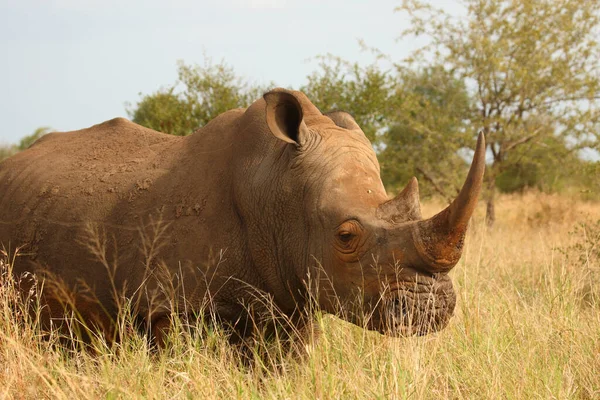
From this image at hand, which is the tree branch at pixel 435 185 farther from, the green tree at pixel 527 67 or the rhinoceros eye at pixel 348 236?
the rhinoceros eye at pixel 348 236

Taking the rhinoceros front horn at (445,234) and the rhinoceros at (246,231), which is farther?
the rhinoceros at (246,231)

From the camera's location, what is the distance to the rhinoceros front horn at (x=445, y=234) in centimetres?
403

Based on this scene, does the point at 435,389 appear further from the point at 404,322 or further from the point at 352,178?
the point at 352,178

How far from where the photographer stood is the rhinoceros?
419 cm

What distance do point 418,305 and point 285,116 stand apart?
1.61m

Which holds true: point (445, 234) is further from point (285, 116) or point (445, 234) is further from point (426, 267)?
point (285, 116)

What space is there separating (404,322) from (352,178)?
943 mm

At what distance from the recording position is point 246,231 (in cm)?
497

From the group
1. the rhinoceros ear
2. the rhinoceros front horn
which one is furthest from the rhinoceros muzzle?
the rhinoceros ear

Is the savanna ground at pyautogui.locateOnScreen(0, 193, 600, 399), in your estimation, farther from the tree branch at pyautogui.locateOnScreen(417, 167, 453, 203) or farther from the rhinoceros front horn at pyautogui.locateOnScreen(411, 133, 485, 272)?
the tree branch at pyautogui.locateOnScreen(417, 167, 453, 203)

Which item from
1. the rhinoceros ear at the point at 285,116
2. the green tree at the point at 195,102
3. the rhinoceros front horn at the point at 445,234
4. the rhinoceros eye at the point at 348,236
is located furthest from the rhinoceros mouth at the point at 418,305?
the green tree at the point at 195,102

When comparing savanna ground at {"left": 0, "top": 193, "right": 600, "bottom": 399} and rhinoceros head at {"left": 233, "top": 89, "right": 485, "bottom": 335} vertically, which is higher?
rhinoceros head at {"left": 233, "top": 89, "right": 485, "bottom": 335}

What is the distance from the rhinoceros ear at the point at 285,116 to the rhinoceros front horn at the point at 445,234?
44.4 inches

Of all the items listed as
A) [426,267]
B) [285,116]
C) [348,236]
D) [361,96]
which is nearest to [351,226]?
[348,236]
